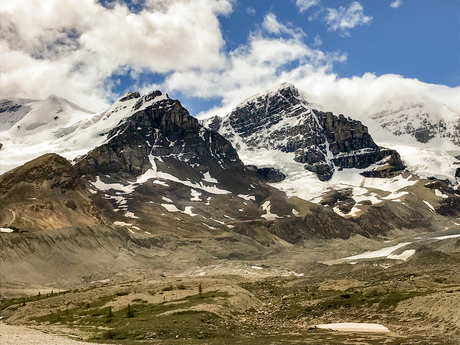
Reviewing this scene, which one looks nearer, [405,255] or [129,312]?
[129,312]

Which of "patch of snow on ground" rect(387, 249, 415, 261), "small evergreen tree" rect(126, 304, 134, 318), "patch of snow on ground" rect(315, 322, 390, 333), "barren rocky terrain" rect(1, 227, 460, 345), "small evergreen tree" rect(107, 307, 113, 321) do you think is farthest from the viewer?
"patch of snow on ground" rect(387, 249, 415, 261)

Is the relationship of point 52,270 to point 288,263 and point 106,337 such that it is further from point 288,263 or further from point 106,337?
point 106,337

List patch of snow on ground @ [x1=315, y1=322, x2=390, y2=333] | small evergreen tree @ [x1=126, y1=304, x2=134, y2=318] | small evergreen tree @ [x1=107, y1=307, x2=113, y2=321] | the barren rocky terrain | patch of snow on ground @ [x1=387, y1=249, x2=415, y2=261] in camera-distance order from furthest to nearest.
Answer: patch of snow on ground @ [x1=387, y1=249, x2=415, y2=261]
small evergreen tree @ [x1=126, y1=304, x2=134, y2=318]
small evergreen tree @ [x1=107, y1=307, x2=113, y2=321]
patch of snow on ground @ [x1=315, y1=322, x2=390, y2=333]
the barren rocky terrain

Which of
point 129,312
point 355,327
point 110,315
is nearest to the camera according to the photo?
point 355,327

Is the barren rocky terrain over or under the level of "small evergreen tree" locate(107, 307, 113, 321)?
under

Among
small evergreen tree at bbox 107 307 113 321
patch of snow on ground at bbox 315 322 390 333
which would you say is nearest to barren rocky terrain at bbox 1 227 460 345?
small evergreen tree at bbox 107 307 113 321

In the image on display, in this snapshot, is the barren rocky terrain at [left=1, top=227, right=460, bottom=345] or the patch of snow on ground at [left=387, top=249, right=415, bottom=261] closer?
the barren rocky terrain at [left=1, top=227, right=460, bottom=345]

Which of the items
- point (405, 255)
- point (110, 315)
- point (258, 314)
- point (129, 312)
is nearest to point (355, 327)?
point (258, 314)

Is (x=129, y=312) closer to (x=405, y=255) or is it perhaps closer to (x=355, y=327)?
(x=355, y=327)

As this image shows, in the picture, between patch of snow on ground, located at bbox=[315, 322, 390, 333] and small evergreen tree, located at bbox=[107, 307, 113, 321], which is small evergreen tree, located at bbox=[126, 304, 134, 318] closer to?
small evergreen tree, located at bbox=[107, 307, 113, 321]

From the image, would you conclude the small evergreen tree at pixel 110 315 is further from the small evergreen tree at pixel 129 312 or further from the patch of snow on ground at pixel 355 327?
the patch of snow on ground at pixel 355 327

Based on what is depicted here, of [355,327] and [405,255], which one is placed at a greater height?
[355,327]

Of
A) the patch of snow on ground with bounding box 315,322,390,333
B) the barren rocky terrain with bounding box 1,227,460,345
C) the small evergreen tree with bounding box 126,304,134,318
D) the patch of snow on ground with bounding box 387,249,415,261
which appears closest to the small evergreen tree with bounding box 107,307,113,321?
the barren rocky terrain with bounding box 1,227,460,345

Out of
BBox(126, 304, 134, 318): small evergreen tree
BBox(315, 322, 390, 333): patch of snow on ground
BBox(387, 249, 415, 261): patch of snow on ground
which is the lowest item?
BBox(387, 249, 415, 261): patch of snow on ground
